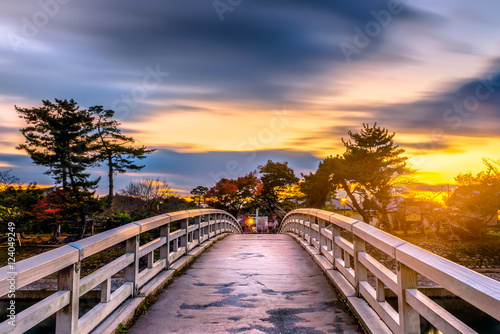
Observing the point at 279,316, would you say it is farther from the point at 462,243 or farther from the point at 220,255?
the point at 462,243

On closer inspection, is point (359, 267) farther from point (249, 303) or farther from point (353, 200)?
point (353, 200)

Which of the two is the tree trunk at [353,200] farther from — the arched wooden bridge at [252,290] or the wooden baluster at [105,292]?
the wooden baluster at [105,292]

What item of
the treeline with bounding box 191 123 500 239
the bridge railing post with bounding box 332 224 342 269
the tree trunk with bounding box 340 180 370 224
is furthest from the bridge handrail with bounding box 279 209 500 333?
the tree trunk with bounding box 340 180 370 224

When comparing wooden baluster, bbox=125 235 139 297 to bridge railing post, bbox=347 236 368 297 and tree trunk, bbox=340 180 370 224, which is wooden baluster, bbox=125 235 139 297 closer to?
bridge railing post, bbox=347 236 368 297

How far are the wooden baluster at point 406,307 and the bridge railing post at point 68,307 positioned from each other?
104 inches

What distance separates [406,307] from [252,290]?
2.69 meters

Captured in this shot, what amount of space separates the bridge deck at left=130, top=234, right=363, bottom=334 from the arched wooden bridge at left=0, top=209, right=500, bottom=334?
1 cm

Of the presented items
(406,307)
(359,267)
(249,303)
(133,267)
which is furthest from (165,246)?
(406,307)

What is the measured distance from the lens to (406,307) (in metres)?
2.96

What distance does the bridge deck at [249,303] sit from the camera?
12.7 ft

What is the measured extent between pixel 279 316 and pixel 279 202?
43.7 m

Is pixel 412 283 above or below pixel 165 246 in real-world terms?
above

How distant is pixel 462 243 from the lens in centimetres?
2514

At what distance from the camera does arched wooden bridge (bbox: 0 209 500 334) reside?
2.40m
